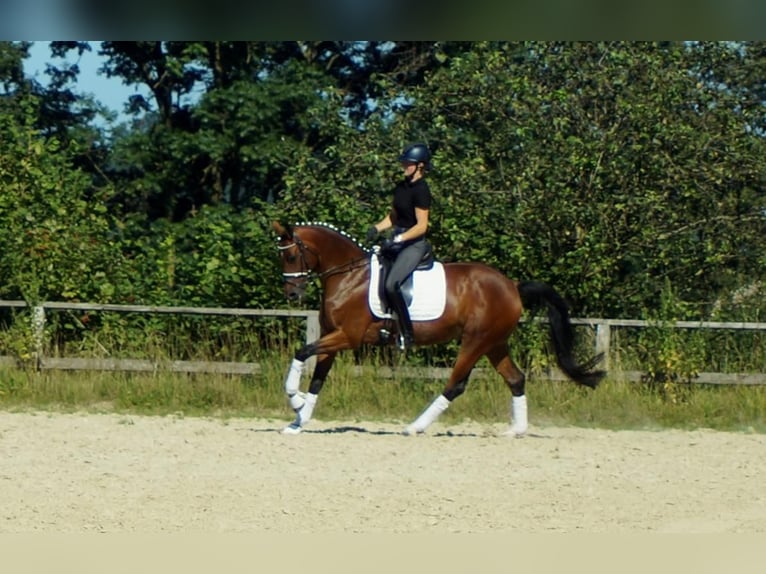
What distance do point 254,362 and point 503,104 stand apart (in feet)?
13.7

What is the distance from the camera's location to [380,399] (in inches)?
504

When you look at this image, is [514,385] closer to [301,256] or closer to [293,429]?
[293,429]

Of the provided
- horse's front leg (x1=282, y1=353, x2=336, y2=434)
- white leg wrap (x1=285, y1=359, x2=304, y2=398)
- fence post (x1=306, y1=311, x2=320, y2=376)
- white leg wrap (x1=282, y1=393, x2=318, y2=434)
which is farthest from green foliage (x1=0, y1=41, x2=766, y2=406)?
white leg wrap (x1=285, y1=359, x2=304, y2=398)

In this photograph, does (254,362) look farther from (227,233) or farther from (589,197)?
(589,197)

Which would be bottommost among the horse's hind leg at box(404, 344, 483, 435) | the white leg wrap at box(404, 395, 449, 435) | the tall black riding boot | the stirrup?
the white leg wrap at box(404, 395, 449, 435)

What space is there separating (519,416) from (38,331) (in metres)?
5.69

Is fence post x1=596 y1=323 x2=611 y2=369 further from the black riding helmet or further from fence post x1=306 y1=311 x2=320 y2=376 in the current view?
the black riding helmet

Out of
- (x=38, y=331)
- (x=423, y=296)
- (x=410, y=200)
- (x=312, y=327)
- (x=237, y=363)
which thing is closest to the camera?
(x=410, y=200)

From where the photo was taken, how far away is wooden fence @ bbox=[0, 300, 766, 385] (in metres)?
13.1

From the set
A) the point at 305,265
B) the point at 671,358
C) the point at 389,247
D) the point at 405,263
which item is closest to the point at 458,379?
the point at 405,263

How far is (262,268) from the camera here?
14344 millimetres

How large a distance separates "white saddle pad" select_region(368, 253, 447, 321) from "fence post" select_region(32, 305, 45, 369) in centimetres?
444

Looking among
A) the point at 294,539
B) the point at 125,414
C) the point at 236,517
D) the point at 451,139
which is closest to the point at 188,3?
the point at 294,539

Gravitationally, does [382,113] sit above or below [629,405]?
above
